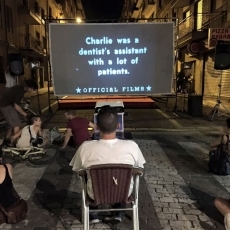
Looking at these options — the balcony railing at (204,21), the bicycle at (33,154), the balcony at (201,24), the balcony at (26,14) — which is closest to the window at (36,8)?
the balcony at (26,14)

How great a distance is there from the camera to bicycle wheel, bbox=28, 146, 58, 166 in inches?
229

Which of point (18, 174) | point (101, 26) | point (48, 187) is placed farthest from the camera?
point (101, 26)

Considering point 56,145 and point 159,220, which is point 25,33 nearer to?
point 56,145

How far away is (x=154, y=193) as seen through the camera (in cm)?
442

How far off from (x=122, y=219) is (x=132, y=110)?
9978 millimetres

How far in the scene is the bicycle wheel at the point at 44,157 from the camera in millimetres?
5805

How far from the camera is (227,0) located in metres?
15.1

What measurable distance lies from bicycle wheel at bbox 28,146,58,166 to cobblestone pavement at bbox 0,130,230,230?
4.9 inches

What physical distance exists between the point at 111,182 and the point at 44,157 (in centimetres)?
364

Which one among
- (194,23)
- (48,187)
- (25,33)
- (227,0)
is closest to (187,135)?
(48,187)

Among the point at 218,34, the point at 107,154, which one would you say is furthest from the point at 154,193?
the point at 218,34

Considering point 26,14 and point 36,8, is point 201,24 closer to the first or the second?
point 26,14

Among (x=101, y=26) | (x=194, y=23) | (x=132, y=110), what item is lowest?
(x=132, y=110)

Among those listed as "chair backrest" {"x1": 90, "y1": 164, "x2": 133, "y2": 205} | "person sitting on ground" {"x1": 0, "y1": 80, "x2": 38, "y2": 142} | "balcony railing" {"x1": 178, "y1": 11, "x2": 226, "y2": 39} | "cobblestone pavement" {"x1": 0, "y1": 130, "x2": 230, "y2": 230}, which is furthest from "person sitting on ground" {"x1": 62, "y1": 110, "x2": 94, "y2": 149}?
"balcony railing" {"x1": 178, "y1": 11, "x2": 226, "y2": 39}
